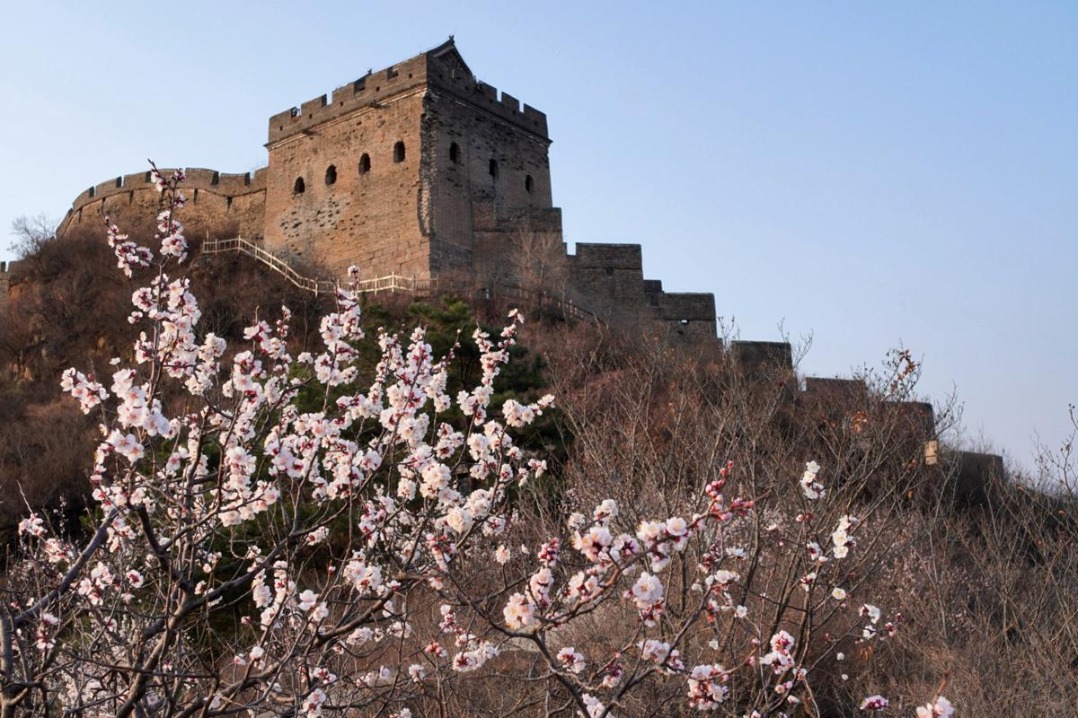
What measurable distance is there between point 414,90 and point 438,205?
128 inches

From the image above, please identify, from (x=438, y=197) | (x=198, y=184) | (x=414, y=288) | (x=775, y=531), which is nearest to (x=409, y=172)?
(x=438, y=197)

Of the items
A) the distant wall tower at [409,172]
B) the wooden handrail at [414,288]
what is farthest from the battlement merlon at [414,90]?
the wooden handrail at [414,288]

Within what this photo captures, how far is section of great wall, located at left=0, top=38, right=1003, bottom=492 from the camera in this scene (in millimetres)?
27047

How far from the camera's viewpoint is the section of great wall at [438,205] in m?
27.0

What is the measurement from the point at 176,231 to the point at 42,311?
24.7 meters

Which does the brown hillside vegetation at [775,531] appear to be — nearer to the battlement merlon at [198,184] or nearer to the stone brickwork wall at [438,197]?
the stone brickwork wall at [438,197]

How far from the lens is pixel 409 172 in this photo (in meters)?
27.6

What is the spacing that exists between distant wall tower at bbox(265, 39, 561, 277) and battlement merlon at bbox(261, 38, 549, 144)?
0.11 ft

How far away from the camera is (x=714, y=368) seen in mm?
18578

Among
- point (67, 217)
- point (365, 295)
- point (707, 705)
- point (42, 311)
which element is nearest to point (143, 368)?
point (365, 295)

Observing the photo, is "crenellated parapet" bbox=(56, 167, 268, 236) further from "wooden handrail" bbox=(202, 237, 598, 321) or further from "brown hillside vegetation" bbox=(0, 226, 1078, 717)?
"brown hillside vegetation" bbox=(0, 226, 1078, 717)

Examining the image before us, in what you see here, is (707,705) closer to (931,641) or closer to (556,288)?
(931,641)

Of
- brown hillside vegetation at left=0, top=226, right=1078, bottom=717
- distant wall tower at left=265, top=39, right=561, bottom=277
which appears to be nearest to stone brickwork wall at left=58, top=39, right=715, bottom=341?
distant wall tower at left=265, top=39, right=561, bottom=277

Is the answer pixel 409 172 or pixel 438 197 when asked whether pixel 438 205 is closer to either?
pixel 438 197
